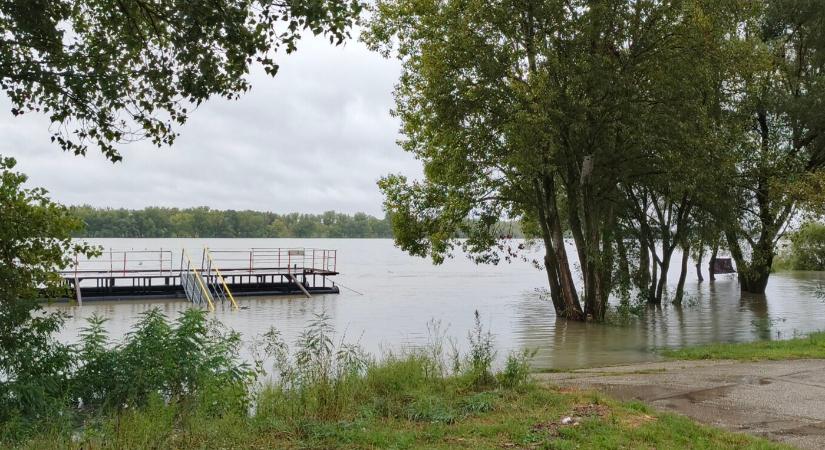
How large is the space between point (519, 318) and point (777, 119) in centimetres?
1393

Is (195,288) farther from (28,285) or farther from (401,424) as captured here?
(401,424)

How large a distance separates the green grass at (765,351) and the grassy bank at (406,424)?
6352mm

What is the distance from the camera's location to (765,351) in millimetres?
13688

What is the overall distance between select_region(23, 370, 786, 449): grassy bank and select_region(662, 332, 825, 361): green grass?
635 cm

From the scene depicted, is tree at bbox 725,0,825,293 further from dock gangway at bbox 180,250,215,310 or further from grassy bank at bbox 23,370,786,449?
dock gangway at bbox 180,250,215,310

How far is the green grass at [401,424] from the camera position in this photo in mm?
6234

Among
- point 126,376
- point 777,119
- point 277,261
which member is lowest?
point 277,261

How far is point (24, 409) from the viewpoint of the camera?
27.2 feet

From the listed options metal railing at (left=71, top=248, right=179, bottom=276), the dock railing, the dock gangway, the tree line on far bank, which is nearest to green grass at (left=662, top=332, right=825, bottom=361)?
the dock railing

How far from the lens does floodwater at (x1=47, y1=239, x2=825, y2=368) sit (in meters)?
19.0

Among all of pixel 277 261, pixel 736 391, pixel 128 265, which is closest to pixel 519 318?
pixel 736 391

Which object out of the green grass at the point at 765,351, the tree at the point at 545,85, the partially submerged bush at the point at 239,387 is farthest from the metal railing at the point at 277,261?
the partially submerged bush at the point at 239,387

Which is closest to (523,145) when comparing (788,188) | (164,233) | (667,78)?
(667,78)

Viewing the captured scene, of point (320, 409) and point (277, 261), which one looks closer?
point (320, 409)
